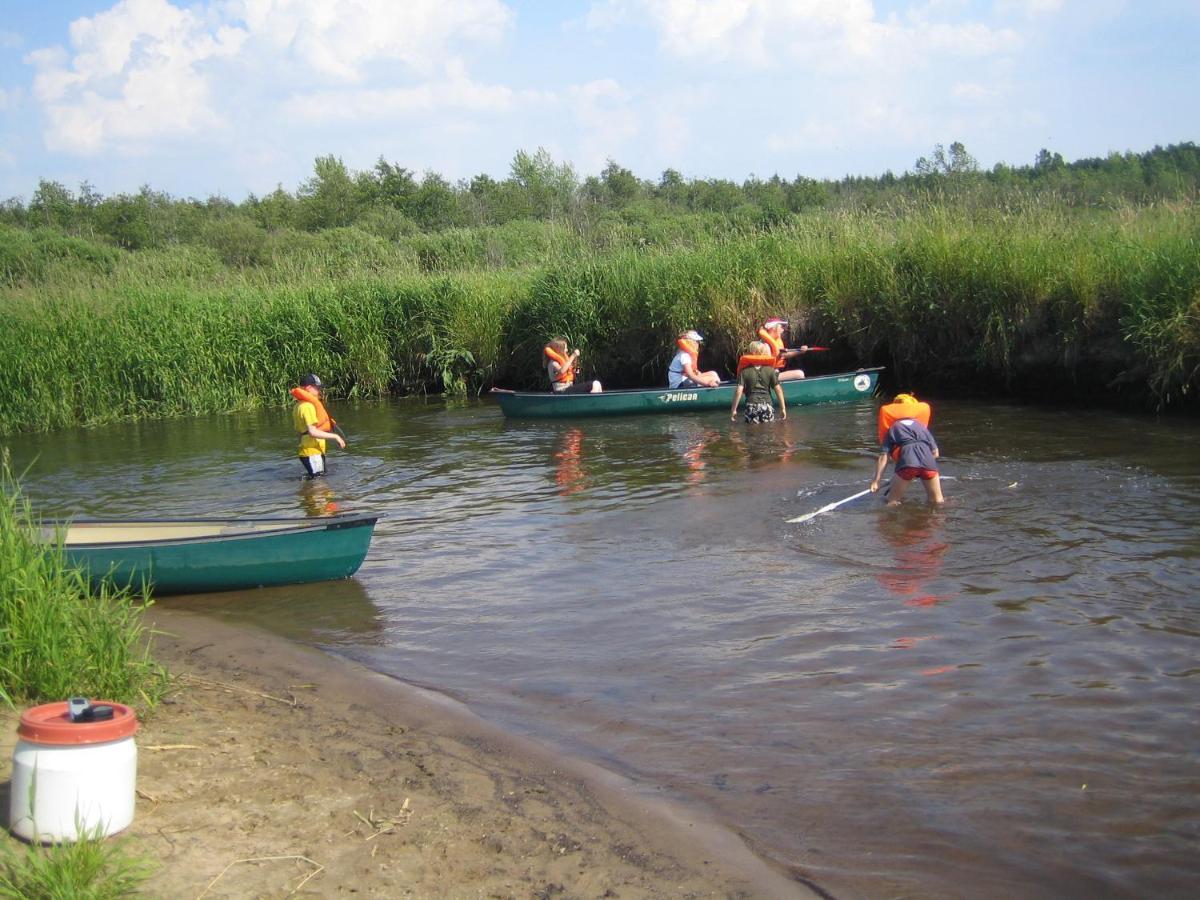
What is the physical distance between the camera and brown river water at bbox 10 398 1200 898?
4.46 m

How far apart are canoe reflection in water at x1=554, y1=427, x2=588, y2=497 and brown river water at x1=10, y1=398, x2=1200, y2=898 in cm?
8

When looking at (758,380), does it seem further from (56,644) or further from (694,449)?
(56,644)

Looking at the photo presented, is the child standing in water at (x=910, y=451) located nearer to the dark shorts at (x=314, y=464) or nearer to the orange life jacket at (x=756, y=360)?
the orange life jacket at (x=756, y=360)

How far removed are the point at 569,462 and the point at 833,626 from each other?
23.9 feet

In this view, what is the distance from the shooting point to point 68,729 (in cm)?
374

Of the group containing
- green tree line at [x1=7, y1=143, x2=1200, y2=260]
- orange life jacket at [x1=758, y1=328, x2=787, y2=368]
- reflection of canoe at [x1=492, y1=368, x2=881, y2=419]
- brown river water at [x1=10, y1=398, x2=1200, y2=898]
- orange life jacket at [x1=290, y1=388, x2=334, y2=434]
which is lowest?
brown river water at [x1=10, y1=398, x2=1200, y2=898]

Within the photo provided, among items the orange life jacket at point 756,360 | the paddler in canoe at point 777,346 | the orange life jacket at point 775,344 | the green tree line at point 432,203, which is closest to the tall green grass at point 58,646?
the orange life jacket at point 756,360

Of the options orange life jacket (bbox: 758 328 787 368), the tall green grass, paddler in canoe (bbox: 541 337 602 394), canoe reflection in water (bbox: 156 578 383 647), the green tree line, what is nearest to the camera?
the tall green grass

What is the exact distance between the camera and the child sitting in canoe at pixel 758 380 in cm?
1545

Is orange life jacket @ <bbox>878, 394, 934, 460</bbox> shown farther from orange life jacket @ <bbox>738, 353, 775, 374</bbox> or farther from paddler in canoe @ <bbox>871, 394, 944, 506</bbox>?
orange life jacket @ <bbox>738, 353, 775, 374</bbox>

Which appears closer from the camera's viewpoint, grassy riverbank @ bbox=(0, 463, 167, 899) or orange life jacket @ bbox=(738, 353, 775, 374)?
grassy riverbank @ bbox=(0, 463, 167, 899)

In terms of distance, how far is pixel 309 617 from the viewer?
7.77m

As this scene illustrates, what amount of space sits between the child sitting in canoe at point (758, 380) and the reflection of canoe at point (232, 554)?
8.23 meters

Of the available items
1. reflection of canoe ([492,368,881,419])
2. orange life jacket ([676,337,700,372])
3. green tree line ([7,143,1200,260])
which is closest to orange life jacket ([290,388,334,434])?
reflection of canoe ([492,368,881,419])
